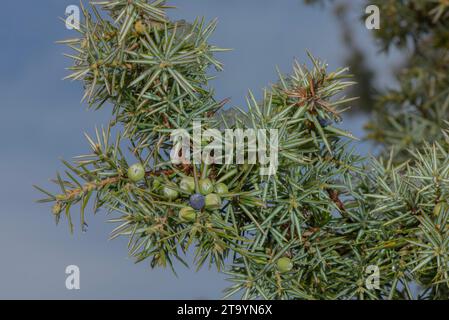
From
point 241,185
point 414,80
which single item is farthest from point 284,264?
point 414,80

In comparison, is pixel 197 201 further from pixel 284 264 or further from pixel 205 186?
pixel 284 264

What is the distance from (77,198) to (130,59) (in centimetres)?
19

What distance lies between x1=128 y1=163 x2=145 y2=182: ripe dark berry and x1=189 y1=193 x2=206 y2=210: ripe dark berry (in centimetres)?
8

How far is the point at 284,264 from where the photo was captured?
0.91 metres

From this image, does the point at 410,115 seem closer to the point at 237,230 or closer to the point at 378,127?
the point at 378,127

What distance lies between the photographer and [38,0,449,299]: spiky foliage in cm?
87

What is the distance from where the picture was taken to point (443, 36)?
2.30 m

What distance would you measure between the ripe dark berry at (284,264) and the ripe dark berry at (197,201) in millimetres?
150

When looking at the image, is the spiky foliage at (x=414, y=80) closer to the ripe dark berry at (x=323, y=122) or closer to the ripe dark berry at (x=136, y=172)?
the ripe dark berry at (x=323, y=122)

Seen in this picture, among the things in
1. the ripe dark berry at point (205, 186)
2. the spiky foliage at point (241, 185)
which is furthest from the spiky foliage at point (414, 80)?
the ripe dark berry at point (205, 186)

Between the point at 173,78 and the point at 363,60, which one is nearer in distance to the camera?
the point at 173,78

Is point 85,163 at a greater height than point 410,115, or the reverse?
point 410,115
